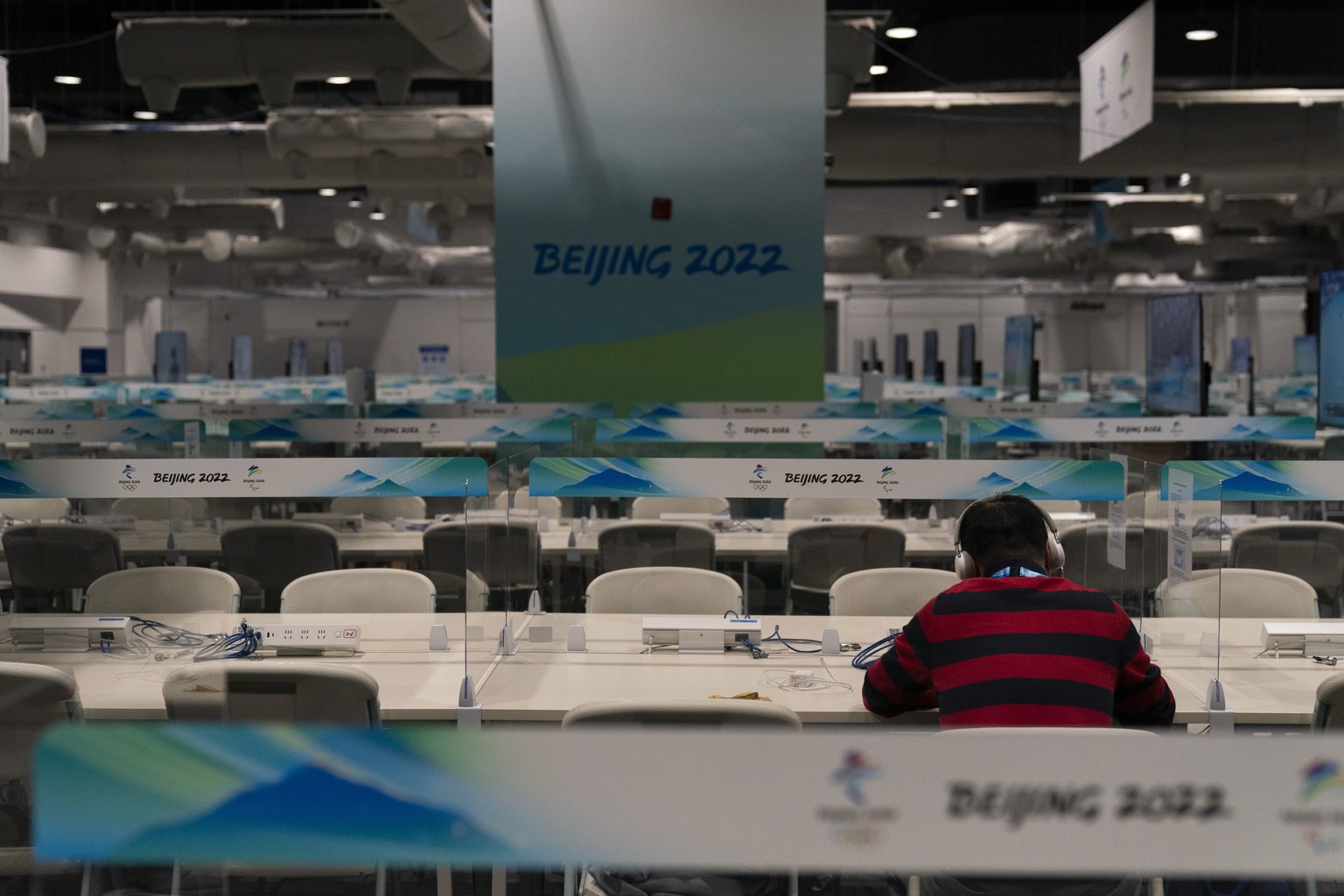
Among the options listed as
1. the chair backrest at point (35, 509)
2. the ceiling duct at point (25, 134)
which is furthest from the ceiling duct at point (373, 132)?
the chair backrest at point (35, 509)

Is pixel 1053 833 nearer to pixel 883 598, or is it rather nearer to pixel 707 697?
pixel 707 697

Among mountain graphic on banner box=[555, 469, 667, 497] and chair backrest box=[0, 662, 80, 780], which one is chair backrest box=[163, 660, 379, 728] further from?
mountain graphic on banner box=[555, 469, 667, 497]

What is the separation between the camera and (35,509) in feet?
20.2

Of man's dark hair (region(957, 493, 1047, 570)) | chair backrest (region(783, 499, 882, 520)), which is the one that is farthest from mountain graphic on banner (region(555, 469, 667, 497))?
chair backrest (region(783, 499, 882, 520))

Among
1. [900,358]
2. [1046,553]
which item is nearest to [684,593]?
[1046,553]

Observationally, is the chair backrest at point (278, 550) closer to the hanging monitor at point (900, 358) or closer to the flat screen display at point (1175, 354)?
the flat screen display at point (1175, 354)

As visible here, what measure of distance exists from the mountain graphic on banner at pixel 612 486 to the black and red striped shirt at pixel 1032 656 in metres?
1.65

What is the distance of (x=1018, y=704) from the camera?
2.78 metres

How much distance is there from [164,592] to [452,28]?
14.1 feet

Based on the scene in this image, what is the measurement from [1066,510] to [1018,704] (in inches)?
165

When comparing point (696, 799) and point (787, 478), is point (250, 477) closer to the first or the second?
point (787, 478)

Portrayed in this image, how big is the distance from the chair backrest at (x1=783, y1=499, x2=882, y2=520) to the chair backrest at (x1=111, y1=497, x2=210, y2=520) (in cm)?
307

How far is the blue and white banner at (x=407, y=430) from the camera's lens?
729 cm

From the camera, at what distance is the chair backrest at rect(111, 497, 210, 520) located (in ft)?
22.6
